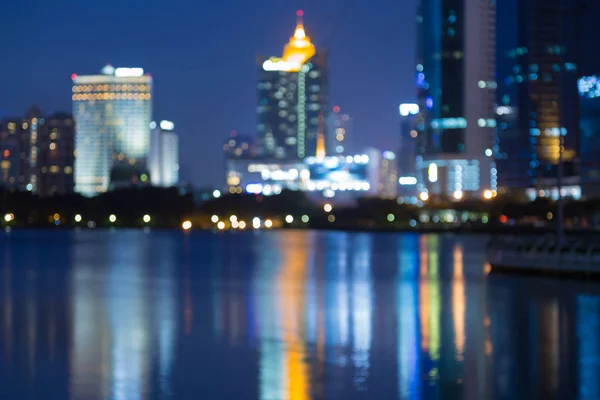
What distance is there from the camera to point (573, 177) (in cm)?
19150

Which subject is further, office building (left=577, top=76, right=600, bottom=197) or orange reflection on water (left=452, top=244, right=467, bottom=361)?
office building (left=577, top=76, right=600, bottom=197)

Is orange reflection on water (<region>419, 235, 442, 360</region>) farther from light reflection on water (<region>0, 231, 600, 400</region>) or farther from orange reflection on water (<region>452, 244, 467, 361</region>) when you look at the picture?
orange reflection on water (<region>452, 244, 467, 361</region>)

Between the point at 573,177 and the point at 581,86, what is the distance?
574 inches

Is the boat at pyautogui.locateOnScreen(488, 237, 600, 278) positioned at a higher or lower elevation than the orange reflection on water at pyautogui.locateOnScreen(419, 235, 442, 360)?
higher

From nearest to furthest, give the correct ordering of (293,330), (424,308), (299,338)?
(299,338)
(293,330)
(424,308)

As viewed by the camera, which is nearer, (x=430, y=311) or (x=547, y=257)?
(x=430, y=311)

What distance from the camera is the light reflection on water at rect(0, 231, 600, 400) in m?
18.5

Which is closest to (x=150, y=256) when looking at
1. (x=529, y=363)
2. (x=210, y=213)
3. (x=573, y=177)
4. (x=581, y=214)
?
(x=529, y=363)

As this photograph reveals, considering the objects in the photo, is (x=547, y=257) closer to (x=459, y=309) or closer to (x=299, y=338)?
(x=459, y=309)

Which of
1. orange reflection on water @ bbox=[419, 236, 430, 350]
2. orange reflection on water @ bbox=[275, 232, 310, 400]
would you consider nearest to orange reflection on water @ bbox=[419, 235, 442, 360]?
orange reflection on water @ bbox=[419, 236, 430, 350]

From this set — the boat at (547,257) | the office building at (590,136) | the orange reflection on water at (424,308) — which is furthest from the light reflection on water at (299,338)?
the office building at (590,136)

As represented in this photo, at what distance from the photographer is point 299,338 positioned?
2467 cm

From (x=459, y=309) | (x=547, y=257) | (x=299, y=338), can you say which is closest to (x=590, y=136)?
(x=547, y=257)

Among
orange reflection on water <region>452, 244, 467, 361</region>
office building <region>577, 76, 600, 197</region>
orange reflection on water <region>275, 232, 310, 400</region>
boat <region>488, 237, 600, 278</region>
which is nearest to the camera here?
orange reflection on water <region>275, 232, 310, 400</region>
